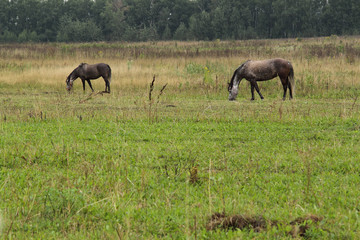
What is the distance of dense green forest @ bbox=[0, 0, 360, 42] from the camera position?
8094 cm

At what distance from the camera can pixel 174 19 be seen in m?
101

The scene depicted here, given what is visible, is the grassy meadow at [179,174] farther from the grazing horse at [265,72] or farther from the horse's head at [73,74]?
the horse's head at [73,74]

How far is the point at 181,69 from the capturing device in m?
22.5

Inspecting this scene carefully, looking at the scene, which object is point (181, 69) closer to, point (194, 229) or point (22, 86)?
point (22, 86)

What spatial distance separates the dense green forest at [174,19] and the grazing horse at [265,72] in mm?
63182

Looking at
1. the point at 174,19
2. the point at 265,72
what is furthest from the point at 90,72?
the point at 174,19

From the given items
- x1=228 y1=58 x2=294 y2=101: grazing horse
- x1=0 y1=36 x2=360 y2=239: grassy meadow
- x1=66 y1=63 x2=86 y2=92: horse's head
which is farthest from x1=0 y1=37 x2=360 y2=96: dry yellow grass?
x1=0 y1=36 x2=360 y2=239: grassy meadow

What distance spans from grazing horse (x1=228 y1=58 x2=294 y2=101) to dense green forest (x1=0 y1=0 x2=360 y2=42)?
207 feet

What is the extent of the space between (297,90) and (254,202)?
43.1 ft

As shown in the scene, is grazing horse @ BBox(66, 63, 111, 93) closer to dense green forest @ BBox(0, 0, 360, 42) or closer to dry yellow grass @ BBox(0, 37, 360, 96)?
dry yellow grass @ BBox(0, 37, 360, 96)

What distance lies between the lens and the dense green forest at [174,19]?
80938mm

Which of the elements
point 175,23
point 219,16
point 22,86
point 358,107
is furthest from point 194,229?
point 175,23

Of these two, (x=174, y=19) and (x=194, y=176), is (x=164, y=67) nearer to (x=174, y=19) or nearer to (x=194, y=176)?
(x=194, y=176)

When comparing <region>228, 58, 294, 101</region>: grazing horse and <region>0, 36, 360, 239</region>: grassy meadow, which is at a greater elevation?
<region>228, 58, 294, 101</region>: grazing horse
